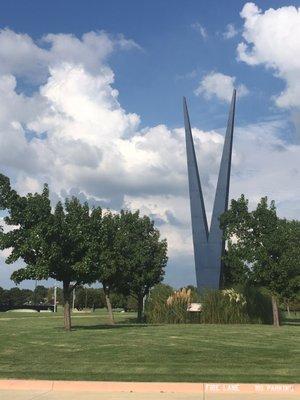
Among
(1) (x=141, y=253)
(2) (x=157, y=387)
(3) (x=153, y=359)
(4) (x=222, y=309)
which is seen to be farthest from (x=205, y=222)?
(2) (x=157, y=387)

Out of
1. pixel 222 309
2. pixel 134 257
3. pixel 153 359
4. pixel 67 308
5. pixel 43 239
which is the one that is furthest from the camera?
pixel 134 257

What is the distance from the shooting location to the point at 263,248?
96.9 ft

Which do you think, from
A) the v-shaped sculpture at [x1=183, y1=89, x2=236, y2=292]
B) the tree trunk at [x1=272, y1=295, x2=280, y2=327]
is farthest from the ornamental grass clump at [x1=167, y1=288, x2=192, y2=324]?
the v-shaped sculpture at [x1=183, y1=89, x2=236, y2=292]

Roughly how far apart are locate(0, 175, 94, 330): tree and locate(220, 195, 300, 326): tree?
428 inches

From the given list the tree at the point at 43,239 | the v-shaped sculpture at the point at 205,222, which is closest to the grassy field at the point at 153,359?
the tree at the point at 43,239

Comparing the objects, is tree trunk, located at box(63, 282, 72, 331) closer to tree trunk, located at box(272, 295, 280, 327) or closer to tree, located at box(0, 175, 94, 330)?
tree, located at box(0, 175, 94, 330)

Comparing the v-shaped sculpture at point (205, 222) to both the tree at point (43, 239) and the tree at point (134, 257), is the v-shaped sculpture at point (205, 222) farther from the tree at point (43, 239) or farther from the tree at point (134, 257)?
the tree at point (43, 239)

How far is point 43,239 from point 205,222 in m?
29.7

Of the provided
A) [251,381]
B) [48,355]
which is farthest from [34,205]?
[251,381]

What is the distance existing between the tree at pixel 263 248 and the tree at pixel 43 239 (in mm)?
10875

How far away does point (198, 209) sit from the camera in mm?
49344

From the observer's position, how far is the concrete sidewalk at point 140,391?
8.52m

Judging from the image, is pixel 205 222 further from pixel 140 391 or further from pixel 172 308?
pixel 140 391

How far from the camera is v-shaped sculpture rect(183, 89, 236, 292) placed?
1853 inches
